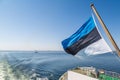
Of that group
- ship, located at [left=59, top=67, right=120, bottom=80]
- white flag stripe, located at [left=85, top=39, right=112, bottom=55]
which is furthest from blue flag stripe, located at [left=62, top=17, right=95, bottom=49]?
ship, located at [left=59, top=67, right=120, bottom=80]

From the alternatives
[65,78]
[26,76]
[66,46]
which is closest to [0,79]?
[26,76]

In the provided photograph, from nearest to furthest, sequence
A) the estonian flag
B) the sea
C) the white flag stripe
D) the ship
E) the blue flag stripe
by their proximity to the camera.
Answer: the white flag stripe < the estonian flag < the blue flag stripe < the ship < the sea

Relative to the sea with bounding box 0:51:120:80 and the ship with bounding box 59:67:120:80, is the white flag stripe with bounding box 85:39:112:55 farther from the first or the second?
the ship with bounding box 59:67:120:80

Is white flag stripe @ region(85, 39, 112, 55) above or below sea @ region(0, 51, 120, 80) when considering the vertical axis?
above

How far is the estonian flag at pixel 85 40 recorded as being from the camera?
25.5ft

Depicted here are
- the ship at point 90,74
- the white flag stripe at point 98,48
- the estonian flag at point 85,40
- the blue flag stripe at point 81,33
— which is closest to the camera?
the white flag stripe at point 98,48

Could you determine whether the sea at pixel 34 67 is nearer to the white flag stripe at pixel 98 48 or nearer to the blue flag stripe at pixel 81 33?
the white flag stripe at pixel 98 48

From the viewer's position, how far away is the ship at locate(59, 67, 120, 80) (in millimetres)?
15704

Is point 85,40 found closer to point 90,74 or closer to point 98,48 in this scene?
point 98,48

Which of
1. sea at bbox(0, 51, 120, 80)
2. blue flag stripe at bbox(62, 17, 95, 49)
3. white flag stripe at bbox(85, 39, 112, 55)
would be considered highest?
blue flag stripe at bbox(62, 17, 95, 49)

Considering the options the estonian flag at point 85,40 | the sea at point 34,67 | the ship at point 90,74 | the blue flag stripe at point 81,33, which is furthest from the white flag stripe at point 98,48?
the ship at point 90,74

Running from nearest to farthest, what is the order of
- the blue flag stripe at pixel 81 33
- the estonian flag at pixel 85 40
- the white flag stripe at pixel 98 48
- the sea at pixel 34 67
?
the white flag stripe at pixel 98 48
the estonian flag at pixel 85 40
the blue flag stripe at pixel 81 33
the sea at pixel 34 67

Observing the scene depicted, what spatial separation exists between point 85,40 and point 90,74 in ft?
39.3

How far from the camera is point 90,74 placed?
19.4 meters
